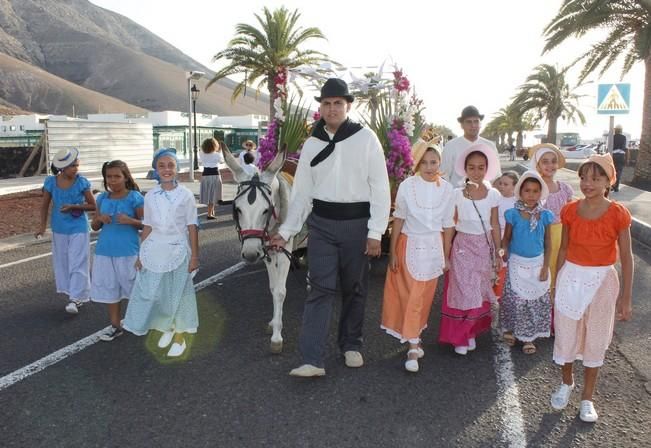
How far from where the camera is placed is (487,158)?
518 cm

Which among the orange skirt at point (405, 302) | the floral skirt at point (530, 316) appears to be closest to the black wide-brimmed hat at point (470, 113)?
the floral skirt at point (530, 316)

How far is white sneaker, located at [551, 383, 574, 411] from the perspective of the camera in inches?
155

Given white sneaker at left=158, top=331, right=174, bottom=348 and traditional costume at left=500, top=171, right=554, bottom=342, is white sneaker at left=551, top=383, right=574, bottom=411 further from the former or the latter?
white sneaker at left=158, top=331, right=174, bottom=348

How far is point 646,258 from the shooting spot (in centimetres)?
915

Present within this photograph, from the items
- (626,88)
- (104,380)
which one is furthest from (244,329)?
(626,88)

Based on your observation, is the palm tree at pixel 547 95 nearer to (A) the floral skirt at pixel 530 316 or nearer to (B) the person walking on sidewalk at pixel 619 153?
(B) the person walking on sidewalk at pixel 619 153

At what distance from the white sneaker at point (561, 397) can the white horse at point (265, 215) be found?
7.59 ft

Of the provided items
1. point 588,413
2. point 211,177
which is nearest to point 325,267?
point 588,413

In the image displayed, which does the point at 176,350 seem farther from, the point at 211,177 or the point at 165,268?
the point at 211,177

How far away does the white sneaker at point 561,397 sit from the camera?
3926mm

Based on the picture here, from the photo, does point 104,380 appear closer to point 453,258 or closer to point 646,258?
point 453,258

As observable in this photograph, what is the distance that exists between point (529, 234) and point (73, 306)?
4915 mm

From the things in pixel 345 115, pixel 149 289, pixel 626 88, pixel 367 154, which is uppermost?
pixel 626 88

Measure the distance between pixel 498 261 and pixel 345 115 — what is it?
2.09 metres
